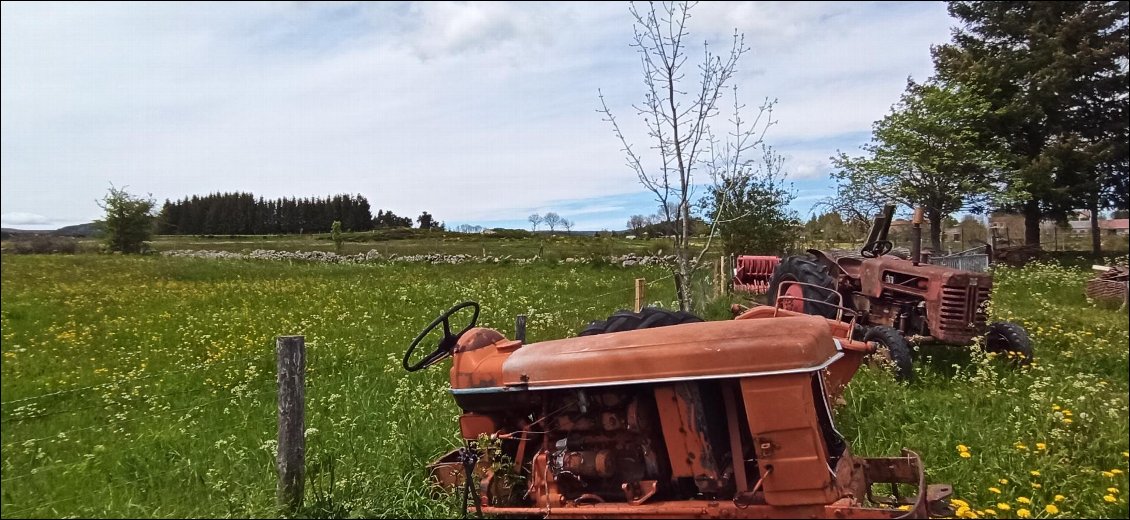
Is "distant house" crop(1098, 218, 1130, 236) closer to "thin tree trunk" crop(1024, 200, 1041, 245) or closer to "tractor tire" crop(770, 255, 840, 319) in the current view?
"tractor tire" crop(770, 255, 840, 319)

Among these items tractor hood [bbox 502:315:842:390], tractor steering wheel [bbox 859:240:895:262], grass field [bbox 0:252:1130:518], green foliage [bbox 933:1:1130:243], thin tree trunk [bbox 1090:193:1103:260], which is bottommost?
grass field [bbox 0:252:1130:518]

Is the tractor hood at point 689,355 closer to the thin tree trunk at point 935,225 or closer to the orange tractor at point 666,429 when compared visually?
the orange tractor at point 666,429

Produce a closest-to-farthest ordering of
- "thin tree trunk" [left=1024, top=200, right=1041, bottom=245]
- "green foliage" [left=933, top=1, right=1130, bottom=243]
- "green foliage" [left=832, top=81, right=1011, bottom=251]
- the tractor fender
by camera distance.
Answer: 1. "green foliage" [left=933, top=1, right=1130, bottom=243]
2. "thin tree trunk" [left=1024, top=200, right=1041, bottom=245]
3. the tractor fender
4. "green foliage" [left=832, top=81, right=1011, bottom=251]

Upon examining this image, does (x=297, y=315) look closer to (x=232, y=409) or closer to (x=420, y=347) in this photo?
(x=420, y=347)

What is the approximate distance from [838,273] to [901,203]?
10.6 metres

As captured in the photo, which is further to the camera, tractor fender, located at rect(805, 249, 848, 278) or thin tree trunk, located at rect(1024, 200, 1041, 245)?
tractor fender, located at rect(805, 249, 848, 278)

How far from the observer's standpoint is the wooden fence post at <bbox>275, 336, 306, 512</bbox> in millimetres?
3371

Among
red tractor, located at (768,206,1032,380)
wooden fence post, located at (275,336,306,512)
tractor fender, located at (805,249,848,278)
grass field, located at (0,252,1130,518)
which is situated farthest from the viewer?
tractor fender, located at (805,249,848,278)

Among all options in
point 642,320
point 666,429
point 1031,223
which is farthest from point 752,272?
point 666,429

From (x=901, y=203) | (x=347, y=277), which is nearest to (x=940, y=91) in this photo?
(x=901, y=203)

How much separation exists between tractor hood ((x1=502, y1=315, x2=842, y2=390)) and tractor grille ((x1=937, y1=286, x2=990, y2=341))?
450cm

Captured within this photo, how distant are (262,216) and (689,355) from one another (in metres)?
4.65

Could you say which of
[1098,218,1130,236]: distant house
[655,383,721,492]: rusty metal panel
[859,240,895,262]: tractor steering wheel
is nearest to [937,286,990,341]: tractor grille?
[859,240,895,262]: tractor steering wheel

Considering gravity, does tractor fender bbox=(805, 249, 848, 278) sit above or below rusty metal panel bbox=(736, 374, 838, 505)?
above
